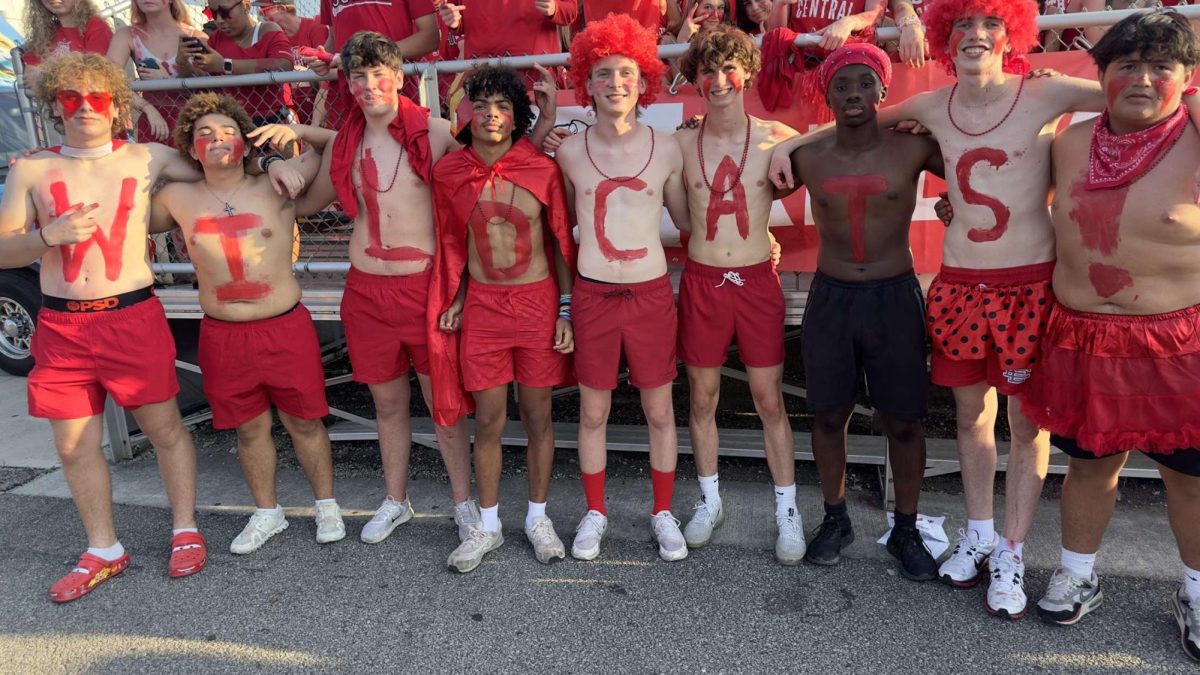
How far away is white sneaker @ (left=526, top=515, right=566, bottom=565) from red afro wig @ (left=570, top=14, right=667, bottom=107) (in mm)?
1834

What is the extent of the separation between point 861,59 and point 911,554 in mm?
1852

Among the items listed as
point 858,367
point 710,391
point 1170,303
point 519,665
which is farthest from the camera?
point 710,391

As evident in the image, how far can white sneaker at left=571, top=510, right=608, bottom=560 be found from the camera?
317 centimetres

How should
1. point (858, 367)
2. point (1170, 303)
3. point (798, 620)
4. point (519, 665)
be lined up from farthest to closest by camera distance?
point (858, 367) < point (798, 620) < point (519, 665) < point (1170, 303)

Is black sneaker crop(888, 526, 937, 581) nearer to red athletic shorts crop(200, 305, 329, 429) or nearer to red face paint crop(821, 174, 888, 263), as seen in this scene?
red face paint crop(821, 174, 888, 263)

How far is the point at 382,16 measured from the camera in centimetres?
419

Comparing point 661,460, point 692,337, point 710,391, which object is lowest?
point 661,460

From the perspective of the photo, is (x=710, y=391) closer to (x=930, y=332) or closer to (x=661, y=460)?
(x=661, y=460)

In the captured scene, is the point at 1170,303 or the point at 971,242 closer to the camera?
the point at 1170,303

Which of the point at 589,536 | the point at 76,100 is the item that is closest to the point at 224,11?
the point at 76,100

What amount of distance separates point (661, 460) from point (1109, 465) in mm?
1620

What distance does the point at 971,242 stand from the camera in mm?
2717

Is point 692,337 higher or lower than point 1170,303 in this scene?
lower

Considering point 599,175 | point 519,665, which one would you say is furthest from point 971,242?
point 519,665
